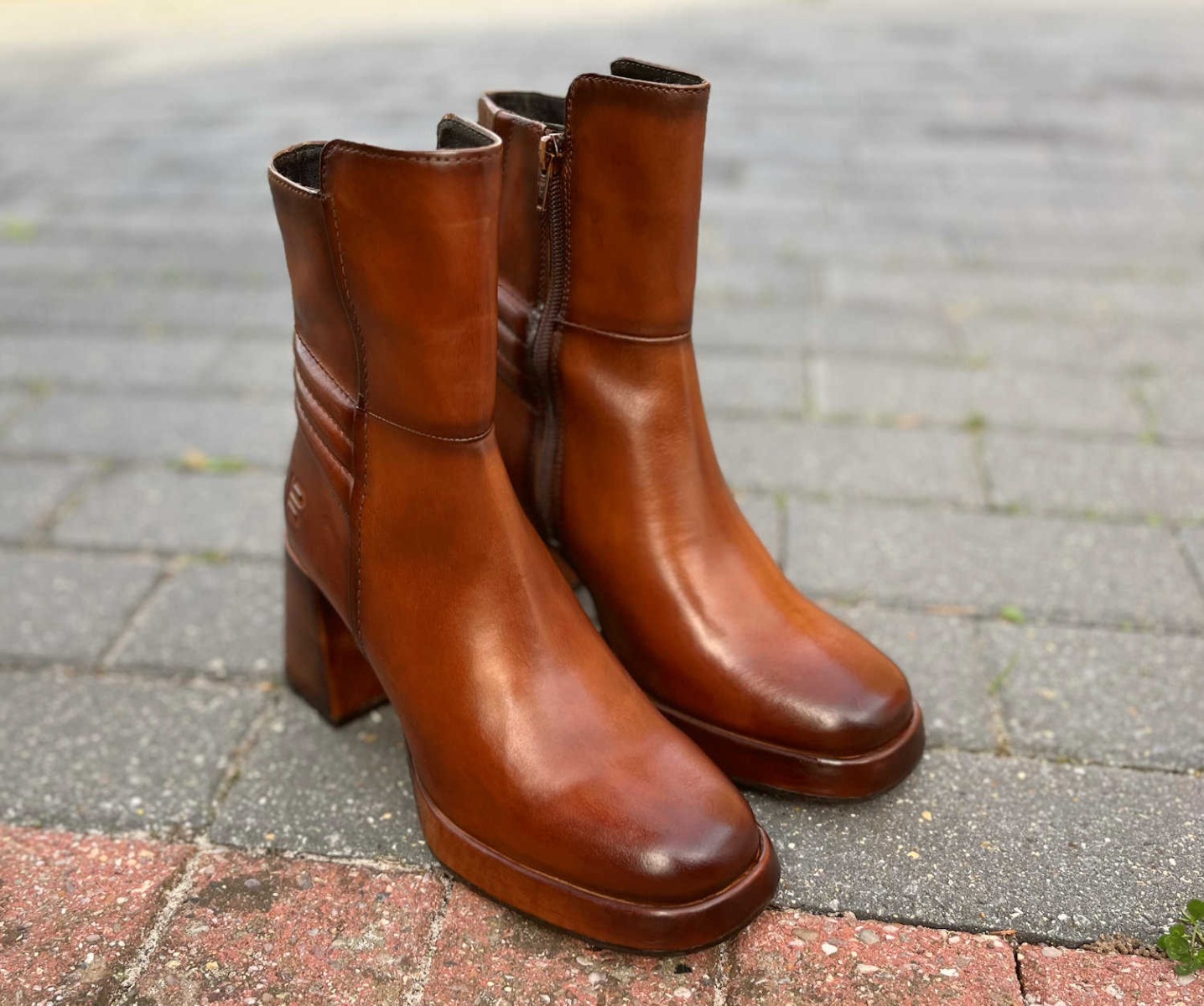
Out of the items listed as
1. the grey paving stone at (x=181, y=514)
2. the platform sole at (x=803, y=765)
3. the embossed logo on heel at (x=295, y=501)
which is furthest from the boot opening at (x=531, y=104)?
the grey paving stone at (x=181, y=514)

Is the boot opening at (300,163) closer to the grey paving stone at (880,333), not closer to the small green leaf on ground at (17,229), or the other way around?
the grey paving stone at (880,333)

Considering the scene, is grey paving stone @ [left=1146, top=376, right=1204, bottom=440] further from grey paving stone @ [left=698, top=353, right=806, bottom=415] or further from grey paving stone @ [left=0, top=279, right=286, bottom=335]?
grey paving stone @ [left=0, top=279, right=286, bottom=335]

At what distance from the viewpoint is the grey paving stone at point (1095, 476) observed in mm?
2168

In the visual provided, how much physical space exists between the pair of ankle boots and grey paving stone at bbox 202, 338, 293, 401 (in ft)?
4.45

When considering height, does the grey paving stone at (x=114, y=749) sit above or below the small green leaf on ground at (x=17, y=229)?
below

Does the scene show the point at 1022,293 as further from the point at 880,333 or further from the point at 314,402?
the point at 314,402

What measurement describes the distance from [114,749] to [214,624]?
0.32 m

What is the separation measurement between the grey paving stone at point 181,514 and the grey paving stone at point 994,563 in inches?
37.2

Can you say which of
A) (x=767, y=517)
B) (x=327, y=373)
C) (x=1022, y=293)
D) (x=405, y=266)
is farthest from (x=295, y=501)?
(x=1022, y=293)

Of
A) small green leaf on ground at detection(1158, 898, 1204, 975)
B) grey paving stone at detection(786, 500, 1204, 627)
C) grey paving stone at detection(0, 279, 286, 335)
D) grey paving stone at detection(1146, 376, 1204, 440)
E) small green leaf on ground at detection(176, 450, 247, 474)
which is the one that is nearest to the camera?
small green leaf on ground at detection(1158, 898, 1204, 975)

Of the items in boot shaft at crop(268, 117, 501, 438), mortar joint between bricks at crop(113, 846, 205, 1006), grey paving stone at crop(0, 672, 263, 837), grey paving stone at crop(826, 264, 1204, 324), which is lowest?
grey paving stone at crop(0, 672, 263, 837)

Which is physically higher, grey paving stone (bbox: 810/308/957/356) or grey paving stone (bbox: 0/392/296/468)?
grey paving stone (bbox: 810/308/957/356)

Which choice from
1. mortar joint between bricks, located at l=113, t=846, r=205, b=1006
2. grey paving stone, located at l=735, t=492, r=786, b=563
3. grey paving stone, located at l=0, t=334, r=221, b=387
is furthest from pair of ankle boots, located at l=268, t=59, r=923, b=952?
grey paving stone, located at l=0, t=334, r=221, b=387

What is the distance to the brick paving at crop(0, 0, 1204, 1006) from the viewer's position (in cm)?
121
